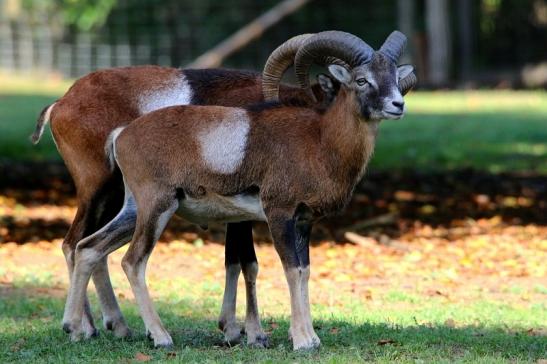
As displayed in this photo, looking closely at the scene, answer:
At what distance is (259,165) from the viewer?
8984mm

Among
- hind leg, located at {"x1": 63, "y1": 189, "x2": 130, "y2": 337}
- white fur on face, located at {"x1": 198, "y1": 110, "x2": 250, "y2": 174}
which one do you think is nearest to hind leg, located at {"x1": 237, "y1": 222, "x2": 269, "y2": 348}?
white fur on face, located at {"x1": 198, "y1": 110, "x2": 250, "y2": 174}

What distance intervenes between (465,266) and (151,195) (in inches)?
224

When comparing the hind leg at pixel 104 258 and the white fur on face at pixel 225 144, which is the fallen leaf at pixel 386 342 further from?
the hind leg at pixel 104 258

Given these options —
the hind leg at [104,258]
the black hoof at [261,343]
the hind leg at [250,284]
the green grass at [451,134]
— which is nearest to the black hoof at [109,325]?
the hind leg at [104,258]

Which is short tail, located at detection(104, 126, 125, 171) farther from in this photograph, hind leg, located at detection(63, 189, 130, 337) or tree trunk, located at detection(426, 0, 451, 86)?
tree trunk, located at detection(426, 0, 451, 86)

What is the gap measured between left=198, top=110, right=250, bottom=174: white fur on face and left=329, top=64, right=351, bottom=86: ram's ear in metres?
0.78

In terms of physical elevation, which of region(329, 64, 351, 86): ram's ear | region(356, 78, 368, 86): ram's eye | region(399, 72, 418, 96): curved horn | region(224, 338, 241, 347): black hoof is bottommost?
region(224, 338, 241, 347): black hoof

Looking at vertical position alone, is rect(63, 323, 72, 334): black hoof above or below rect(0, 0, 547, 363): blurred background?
above

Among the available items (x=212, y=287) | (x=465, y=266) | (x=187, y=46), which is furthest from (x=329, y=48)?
(x=187, y=46)

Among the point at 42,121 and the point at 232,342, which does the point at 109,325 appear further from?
the point at 42,121

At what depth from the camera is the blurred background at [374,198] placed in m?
9.90

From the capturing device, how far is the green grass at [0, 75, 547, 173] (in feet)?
74.7

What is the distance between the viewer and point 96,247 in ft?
30.3

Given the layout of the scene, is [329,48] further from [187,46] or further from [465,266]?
[187,46]
